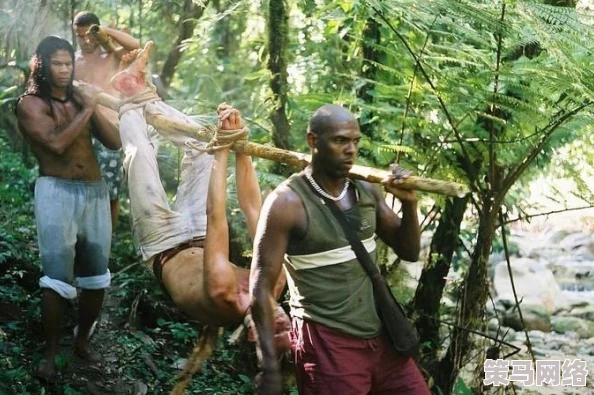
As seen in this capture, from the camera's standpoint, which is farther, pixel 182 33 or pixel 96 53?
pixel 182 33

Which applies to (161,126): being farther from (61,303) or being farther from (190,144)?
(61,303)

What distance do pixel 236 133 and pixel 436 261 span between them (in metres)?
2.93

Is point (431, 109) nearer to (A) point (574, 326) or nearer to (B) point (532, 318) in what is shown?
(B) point (532, 318)

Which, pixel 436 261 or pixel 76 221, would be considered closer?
pixel 76 221

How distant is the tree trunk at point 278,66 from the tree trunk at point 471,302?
1.70 meters

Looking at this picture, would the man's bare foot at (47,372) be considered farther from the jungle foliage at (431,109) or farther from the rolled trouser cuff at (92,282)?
the rolled trouser cuff at (92,282)

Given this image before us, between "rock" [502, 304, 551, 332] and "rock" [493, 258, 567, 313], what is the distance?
43 cm

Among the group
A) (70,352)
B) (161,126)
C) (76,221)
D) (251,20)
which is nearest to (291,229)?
(161,126)

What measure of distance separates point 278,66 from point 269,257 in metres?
3.16

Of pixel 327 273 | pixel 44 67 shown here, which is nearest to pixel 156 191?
pixel 44 67

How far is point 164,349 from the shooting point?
21.9 feet

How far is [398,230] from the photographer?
13.4ft

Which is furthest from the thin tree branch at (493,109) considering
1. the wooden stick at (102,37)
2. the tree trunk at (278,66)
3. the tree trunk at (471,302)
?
the wooden stick at (102,37)

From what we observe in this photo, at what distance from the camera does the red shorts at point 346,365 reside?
3.77 metres
